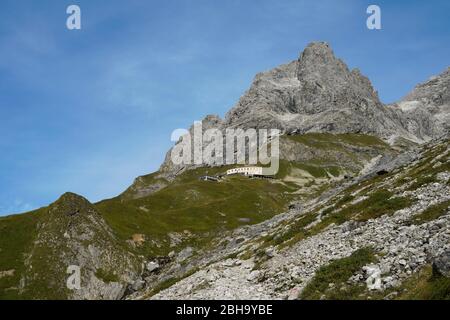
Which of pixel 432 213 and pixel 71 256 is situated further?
pixel 71 256

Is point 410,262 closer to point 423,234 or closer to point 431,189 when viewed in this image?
point 423,234

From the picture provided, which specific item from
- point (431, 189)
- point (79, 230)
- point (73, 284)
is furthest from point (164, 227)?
point (431, 189)

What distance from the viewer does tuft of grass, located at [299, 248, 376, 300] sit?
28.2 metres

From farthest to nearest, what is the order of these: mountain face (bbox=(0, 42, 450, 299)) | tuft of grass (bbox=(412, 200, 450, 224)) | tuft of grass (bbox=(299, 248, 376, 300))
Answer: tuft of grass (bbox=(412, 200, 450, 224)) → mountain face (bbox=(0, 42, 450, 299)) → tuft of grass (bbox=(299, 248, 376, 300))

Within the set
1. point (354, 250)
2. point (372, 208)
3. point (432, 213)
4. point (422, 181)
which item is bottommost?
point (354, 250)

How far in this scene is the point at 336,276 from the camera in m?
29.9

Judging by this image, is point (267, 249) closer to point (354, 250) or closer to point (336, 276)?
point (354, 250)

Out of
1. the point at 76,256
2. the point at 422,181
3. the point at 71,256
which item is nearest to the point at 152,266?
the point at 76,256

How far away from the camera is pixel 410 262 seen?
88.8ft

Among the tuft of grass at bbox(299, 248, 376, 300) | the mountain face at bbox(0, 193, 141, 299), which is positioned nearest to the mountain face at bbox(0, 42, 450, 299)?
the tuft of grass at bbox(299, 248, 376, 300)

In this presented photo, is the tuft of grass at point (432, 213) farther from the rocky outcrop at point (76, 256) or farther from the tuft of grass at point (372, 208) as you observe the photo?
the rocky outcrop at point (76, 256)

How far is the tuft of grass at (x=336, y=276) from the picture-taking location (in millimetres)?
28203

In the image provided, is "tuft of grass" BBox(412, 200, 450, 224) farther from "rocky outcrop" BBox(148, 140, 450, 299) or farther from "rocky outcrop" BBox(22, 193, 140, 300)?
"rocky outcrop" BBox(22, 193, 140, 300)

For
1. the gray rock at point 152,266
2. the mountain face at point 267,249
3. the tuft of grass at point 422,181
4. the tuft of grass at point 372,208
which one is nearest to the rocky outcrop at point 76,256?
the mountain face at point 267,249
